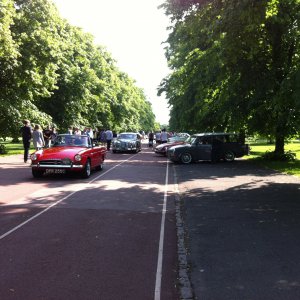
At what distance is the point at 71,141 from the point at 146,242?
32.6 ft

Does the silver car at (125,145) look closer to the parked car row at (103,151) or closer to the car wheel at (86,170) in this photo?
the parked car row at (103,151)

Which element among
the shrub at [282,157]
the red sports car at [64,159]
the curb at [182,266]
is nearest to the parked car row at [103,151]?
the red sports car at [64,159]

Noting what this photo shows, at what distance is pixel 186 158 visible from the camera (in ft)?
73.6

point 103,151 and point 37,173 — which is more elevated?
point 103,151

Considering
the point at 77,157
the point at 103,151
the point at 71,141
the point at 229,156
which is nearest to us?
the point at 77,157

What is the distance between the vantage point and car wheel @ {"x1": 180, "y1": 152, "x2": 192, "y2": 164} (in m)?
22.4

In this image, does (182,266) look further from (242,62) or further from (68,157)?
(242,62)

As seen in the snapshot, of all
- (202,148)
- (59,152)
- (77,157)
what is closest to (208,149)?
(202,148)

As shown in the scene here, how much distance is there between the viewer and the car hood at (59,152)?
1407 cm

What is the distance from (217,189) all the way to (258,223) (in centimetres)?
461

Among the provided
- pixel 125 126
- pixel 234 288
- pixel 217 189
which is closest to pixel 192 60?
pixel 217 189

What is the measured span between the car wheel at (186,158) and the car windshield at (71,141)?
7.55 metres

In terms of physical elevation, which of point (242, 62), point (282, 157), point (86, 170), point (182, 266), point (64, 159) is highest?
point (242, 62)

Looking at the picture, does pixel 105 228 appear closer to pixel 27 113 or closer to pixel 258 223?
pixel 258 223
